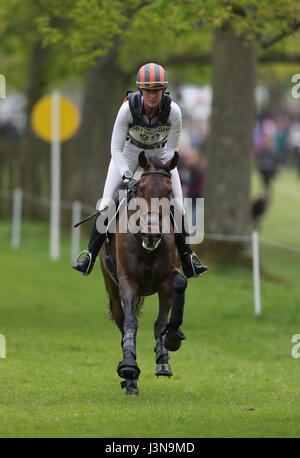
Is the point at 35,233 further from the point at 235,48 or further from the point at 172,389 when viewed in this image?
the point at 172,389

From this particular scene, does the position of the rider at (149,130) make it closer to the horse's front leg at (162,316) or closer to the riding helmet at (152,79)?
the riding helmet at (152,79)

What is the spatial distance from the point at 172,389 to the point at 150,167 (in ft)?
8.19

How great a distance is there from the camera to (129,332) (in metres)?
9.58

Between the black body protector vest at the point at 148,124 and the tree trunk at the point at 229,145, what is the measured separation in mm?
10259

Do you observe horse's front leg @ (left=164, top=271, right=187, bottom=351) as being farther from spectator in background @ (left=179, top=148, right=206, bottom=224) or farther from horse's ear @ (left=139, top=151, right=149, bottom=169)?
spectator in background @ (left=179, top=148, right=206, bottom=224)

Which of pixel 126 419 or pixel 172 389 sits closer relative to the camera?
pixel 126 419

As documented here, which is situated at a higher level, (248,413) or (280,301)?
(280,301)

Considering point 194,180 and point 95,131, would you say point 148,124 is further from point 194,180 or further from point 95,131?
point 95,131

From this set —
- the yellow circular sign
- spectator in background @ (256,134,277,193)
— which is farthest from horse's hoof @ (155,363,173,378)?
spectator in background @ (256,134,277,193)

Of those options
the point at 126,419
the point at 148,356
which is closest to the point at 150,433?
the point at 126,419

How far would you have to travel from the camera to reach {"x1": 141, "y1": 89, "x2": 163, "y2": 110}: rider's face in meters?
9.72

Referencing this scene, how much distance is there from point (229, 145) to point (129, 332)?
36.7 ft

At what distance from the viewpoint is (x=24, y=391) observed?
1029 cm

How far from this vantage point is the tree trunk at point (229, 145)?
2011 cm
